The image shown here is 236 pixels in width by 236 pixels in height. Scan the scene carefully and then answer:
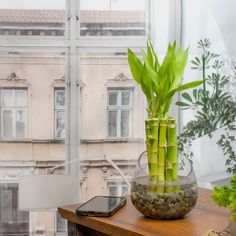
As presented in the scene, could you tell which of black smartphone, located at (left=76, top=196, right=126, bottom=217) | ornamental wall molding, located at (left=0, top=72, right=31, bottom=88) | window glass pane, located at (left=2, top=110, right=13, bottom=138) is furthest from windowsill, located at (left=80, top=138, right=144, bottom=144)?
black smartphone, located at (left=76, top=196, right=126, bottom=217)

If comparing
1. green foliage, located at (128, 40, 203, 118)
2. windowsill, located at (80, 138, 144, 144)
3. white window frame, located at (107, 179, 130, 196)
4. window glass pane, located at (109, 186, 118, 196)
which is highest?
green foliage, located at (128, 40, 203, 118)

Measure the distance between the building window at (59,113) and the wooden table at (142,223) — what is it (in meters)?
2.36

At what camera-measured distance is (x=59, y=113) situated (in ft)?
13.7

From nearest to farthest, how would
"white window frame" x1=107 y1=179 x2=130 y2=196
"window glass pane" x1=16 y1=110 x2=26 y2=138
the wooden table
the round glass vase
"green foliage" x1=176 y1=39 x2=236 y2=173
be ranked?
the wooden table → the round glass vase → "green foliage" x1=176 y1=39 x2=236 y2=173 → "window glass pane" x1=16 y1=110 x2=26 y2=138 → "white window frame" x1=107 y1=179 x2=130 y2=196

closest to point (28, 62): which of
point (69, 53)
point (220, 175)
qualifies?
point (69, 53)

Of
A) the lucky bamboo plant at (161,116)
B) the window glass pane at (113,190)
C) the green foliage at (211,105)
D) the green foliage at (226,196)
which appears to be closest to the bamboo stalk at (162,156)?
the lucky bamboo plant at (161,116)

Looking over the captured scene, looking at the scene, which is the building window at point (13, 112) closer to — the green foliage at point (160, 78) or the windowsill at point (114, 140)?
the windowsill at point (114, 140)

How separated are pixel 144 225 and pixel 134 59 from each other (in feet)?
1.99

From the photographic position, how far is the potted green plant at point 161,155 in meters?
1.63

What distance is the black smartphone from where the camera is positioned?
1.70m

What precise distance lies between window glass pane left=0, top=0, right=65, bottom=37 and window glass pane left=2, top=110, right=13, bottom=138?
0.73 meters

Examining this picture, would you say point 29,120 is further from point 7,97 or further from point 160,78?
point 160,78

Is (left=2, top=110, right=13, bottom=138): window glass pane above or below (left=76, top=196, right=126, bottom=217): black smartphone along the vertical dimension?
above

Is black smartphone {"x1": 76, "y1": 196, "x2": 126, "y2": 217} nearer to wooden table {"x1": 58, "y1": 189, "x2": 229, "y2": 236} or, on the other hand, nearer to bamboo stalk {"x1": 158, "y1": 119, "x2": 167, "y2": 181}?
wooden table {"x1": 58, "y1": 189, "x2": 229, "y2": 236}
